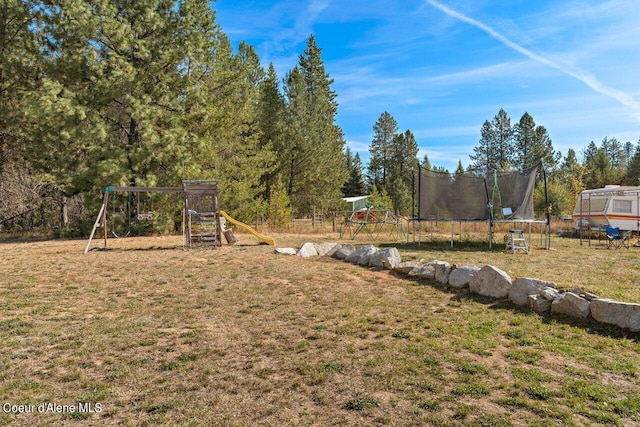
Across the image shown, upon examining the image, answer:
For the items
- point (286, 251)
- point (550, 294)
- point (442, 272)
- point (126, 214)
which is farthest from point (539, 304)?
point (126, 214)

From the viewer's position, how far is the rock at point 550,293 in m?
5.40

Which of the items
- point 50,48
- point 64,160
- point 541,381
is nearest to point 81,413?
point 541,381

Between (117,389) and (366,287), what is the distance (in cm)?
459

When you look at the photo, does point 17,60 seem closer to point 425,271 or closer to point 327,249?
point 327,249

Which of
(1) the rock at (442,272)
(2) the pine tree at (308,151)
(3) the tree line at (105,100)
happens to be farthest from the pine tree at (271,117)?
(1) the rock at (442,272)

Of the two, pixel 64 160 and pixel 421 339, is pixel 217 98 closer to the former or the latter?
pixel 64 160

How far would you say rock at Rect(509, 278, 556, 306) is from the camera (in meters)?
5.69

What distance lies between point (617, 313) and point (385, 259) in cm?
456

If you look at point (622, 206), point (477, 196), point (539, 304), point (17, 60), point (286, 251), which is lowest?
point (539, 304)

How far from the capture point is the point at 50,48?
1598 cm

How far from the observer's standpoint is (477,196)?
506 inches

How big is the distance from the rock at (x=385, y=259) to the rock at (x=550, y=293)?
335 cm

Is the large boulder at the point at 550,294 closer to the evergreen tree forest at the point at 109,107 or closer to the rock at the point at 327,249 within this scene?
the rock at the point at 327,249

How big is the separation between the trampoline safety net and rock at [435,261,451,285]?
5787 mm
